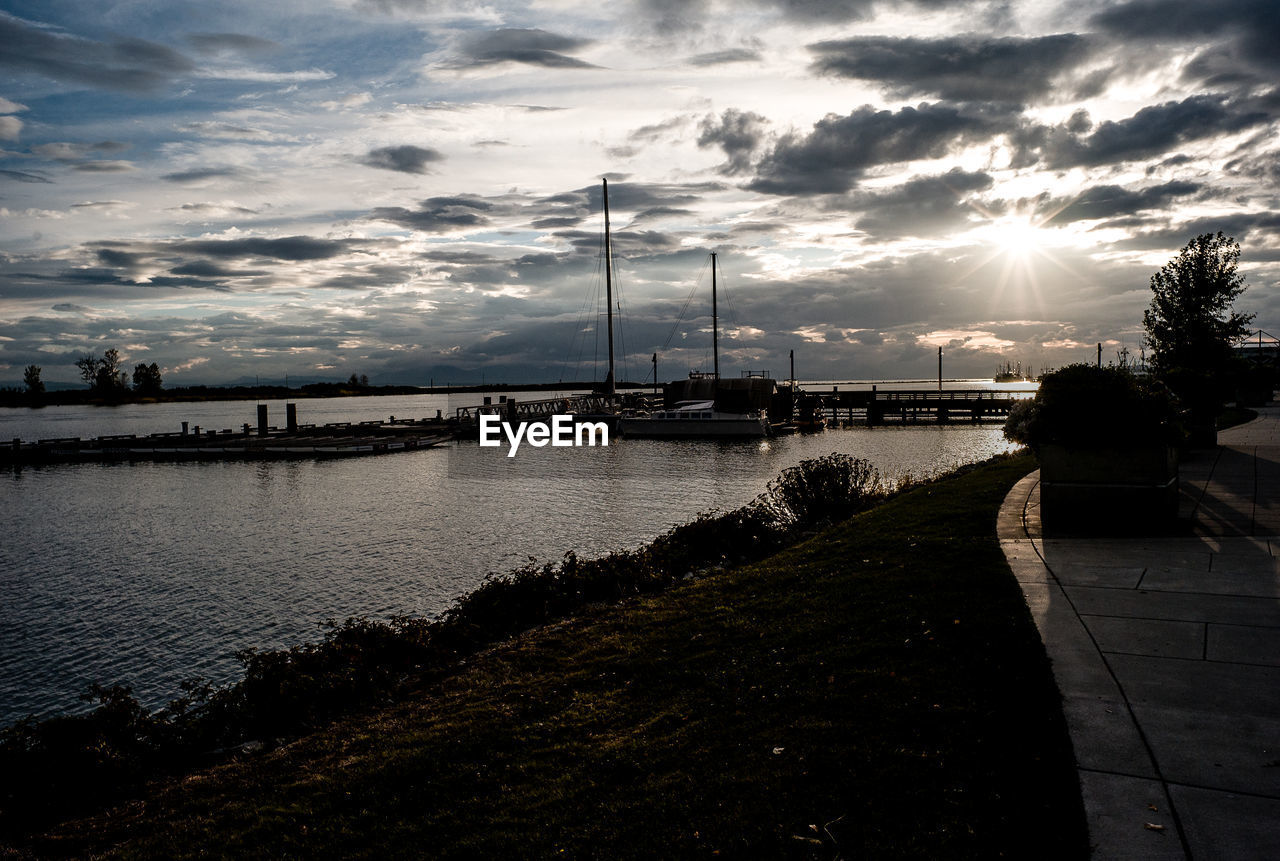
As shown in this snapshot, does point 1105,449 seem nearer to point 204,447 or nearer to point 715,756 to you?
point 715,756

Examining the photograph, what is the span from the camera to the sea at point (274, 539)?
14555 mm

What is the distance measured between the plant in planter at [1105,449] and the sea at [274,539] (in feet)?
38.1

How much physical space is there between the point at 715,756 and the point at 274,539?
23.9 m

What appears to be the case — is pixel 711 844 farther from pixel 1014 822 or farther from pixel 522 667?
pixel 522 667

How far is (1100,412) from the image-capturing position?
34.0 ft

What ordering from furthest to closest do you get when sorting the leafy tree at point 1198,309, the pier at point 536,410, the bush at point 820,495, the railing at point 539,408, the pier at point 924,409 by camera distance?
the pier at point 924,409, the railing at point 539,408, the pier at point 536,410, the leafy tree at point 1198,309, the bush at point 820,495

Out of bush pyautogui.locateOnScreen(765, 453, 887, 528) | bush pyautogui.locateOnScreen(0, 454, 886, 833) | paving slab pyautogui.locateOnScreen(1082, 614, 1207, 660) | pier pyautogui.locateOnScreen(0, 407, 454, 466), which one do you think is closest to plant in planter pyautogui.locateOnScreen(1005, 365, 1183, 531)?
paving slab pyautogui.locateOnScreen(1082, 614, 1207, 660)

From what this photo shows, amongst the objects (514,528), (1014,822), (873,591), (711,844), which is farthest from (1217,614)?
(514,528)

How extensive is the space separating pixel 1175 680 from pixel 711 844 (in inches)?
149

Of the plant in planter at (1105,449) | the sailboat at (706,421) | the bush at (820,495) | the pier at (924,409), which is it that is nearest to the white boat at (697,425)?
the sailboat at (706,421)

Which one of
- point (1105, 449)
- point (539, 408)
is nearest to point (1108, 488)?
point (1105, 449)

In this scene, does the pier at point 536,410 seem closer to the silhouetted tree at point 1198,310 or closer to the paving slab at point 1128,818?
the silhouetted tree at point 1198,310

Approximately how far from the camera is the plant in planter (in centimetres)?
1020

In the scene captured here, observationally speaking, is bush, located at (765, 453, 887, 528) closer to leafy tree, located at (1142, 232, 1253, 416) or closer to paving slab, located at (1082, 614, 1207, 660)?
paving slab, located at (1082, 614, 1207, 660)
